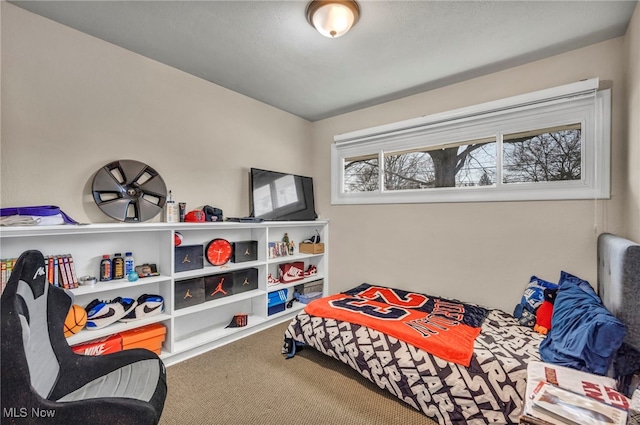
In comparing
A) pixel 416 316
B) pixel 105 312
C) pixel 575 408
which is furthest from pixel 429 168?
pixel 105 312

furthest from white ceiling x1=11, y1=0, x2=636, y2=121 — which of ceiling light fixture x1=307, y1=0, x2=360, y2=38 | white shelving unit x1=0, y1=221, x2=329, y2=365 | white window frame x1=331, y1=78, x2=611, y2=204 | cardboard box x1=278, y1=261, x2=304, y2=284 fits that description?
cardboard box x1=278, y1=261, x2=304, y2=284

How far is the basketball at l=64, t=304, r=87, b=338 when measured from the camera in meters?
1.89

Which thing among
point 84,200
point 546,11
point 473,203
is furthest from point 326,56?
point 84,200

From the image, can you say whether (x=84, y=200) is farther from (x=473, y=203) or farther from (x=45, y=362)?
(x=473, y=203)

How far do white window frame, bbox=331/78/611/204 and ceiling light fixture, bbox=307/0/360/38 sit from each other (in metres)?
1.44

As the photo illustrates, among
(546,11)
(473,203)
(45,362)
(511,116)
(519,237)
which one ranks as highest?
(546,11)

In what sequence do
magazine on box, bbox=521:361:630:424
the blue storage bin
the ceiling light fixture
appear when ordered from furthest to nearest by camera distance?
1. the blue storage bin
2. the ceiling light fixture
3. magazine on box, bbox=521:361:630:424

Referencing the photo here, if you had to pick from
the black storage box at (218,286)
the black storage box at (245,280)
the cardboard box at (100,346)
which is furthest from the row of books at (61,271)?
the black storage box at (245,280)

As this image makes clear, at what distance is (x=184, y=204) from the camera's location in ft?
8.49

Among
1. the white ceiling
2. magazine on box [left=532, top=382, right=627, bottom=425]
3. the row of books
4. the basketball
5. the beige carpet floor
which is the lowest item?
the beige carpet floor

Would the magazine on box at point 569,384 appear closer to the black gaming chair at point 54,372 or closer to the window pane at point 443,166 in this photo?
the black gaming chair at point 54,372

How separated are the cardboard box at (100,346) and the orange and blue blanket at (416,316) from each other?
1.48 metres

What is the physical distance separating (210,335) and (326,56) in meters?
2.75

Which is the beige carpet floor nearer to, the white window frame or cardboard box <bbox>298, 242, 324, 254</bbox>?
cardboard box <bbox>298, 242, 324, 254</bbox>
